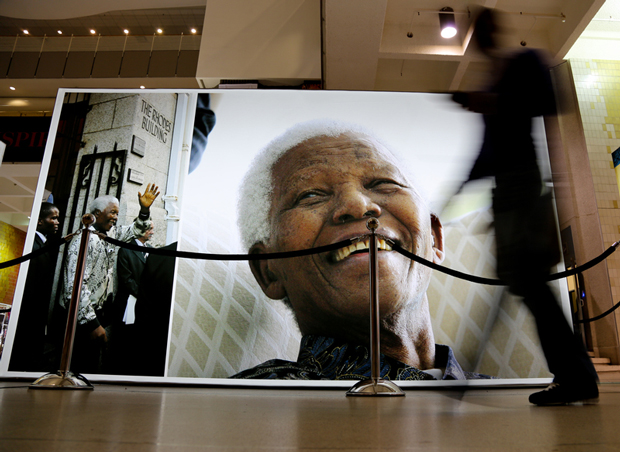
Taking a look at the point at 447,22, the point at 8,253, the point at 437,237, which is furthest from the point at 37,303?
the point at 8,253

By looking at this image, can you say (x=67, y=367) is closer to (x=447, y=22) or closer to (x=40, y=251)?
(x=40, y=251)

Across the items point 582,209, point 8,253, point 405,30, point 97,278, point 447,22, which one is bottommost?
point 97,278

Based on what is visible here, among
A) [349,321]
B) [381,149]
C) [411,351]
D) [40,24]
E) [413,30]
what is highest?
[40,24]

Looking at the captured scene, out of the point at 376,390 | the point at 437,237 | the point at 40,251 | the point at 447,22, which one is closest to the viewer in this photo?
the point at 376,390

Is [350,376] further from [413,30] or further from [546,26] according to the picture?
[546,26]

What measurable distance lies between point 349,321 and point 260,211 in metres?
1.24

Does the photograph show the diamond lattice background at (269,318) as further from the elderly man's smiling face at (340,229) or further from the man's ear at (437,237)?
the elderly man's smiling face at (340,229)

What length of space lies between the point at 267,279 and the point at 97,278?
4.91 feet

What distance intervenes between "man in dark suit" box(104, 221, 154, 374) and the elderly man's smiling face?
39.9 inches

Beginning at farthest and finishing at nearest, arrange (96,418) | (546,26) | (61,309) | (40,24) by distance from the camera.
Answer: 1. (40,24)
2. (546,26)
3. (61,309)
4. (96,418)

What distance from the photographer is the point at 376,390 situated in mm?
2314

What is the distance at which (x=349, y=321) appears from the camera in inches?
132

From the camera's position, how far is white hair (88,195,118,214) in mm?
3764

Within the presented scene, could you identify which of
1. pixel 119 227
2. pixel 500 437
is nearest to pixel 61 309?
pixel 119 227
